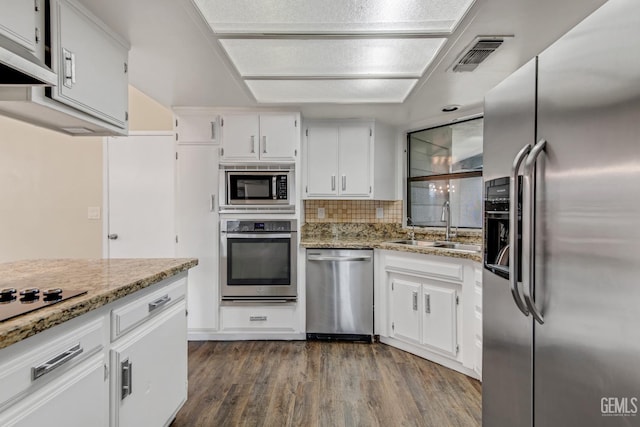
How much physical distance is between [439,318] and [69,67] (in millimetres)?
2772

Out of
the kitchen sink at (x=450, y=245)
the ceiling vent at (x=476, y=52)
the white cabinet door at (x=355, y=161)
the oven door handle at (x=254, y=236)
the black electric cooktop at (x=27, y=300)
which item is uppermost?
the ceiling vent at (x=476, y=52)

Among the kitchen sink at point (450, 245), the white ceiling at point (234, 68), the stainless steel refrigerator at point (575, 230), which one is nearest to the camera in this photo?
the stainless steel refrigerator at point (575, 230)

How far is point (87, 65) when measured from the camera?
1587 mm

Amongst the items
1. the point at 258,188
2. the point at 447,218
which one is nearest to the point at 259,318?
the point at 258,188

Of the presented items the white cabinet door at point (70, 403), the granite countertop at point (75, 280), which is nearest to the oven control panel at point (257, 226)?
the granite countertop at point (75, 280)

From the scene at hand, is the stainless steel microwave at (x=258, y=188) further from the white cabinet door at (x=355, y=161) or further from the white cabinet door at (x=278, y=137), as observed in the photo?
the white cabinet door at (x=355, y=161)

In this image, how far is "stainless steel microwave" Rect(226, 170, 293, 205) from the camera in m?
3.08

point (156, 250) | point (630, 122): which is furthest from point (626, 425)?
point (156, 250)

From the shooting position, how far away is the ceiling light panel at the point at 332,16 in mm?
1481

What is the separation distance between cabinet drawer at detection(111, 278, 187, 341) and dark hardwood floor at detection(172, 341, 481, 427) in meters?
0.77

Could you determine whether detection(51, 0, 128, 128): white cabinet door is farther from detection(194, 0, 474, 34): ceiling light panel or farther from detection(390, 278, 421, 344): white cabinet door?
detection(390, 278, 421, 344): white cabinet door

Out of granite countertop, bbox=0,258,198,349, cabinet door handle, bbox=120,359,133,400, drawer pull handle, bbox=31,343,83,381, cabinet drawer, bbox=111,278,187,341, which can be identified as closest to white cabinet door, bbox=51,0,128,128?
granite countertop, bbox=0,258,198,349

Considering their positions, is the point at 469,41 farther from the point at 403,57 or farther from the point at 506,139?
the point at 506,139

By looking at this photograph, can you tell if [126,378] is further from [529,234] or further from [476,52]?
[476,52]
